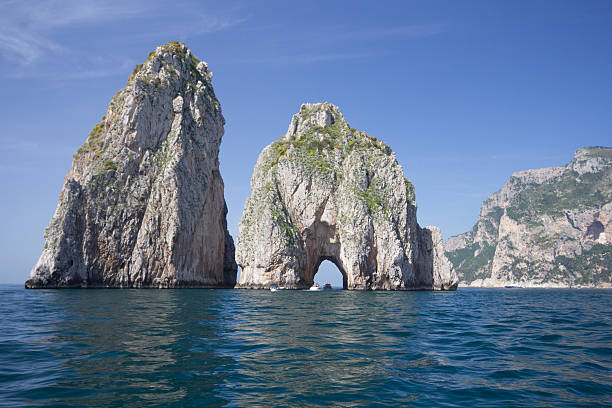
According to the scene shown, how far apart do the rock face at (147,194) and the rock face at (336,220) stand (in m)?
10.7

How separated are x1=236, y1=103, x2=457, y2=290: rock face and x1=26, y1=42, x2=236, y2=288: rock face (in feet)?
35.3

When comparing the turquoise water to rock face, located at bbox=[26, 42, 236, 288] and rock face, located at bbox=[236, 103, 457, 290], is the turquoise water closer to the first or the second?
rock face, located at bbox=[26, 42, 236, 288]

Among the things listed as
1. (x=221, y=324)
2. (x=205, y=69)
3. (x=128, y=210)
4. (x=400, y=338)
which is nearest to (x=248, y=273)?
(x=128, y=210)

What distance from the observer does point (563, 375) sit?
35.6 feet

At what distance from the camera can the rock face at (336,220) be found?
78.4 meters

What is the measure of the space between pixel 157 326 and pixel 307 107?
8906cm

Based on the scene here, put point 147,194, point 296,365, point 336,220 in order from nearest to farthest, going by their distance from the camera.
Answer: point 296,365 < point 147,194 < point 336,220

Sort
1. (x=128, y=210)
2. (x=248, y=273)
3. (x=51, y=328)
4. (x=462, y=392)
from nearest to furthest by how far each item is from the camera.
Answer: (x=462, y=392) < (x=51, y=328) < (x=128, y=210) < (x=248, y=273)

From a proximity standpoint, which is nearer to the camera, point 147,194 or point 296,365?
point 296,365

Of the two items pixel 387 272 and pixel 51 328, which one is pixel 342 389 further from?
pixel 387 272

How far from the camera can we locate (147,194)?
79.4 metres

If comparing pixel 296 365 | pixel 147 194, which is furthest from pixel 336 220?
pixel 296 365

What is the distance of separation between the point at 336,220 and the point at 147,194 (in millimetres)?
39754

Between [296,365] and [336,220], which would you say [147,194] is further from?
[296,365]
